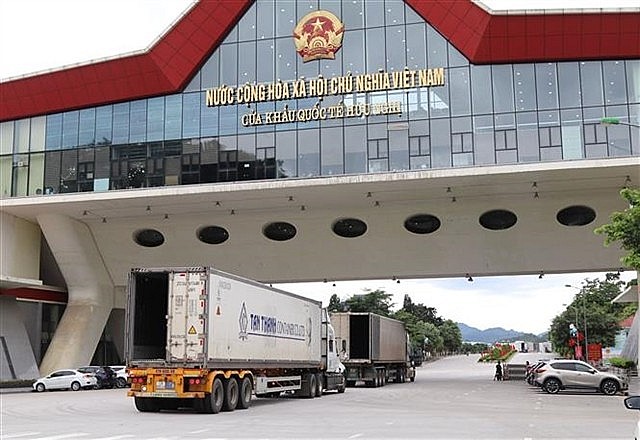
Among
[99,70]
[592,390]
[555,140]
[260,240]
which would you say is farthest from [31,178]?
[592,390]

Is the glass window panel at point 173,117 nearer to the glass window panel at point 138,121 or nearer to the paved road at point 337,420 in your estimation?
the glass window panel at point 138,121

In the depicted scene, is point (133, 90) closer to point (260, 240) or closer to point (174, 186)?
point (174, 186)

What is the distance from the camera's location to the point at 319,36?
118ft

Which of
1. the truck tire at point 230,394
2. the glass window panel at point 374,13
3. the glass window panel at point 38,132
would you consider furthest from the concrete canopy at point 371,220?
the truck tire at point 230,394

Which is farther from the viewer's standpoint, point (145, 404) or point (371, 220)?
point (371, 220)

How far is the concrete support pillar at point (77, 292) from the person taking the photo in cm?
4128

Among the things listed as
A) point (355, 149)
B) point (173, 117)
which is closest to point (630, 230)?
point (355, 149)

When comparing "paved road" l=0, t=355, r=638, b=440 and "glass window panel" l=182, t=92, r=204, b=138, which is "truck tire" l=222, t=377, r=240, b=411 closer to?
"paved road" l=0, t=355, r=638, b=440

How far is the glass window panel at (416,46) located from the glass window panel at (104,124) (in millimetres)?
14988

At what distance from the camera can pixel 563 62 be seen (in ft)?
112

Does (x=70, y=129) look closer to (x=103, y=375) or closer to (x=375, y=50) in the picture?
(x=103, y=375)

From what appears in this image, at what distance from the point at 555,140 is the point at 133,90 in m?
20.0

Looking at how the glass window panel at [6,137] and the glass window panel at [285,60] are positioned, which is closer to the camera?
the glass window panel at [285,60]

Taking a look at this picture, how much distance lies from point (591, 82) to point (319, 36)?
40.3ft
